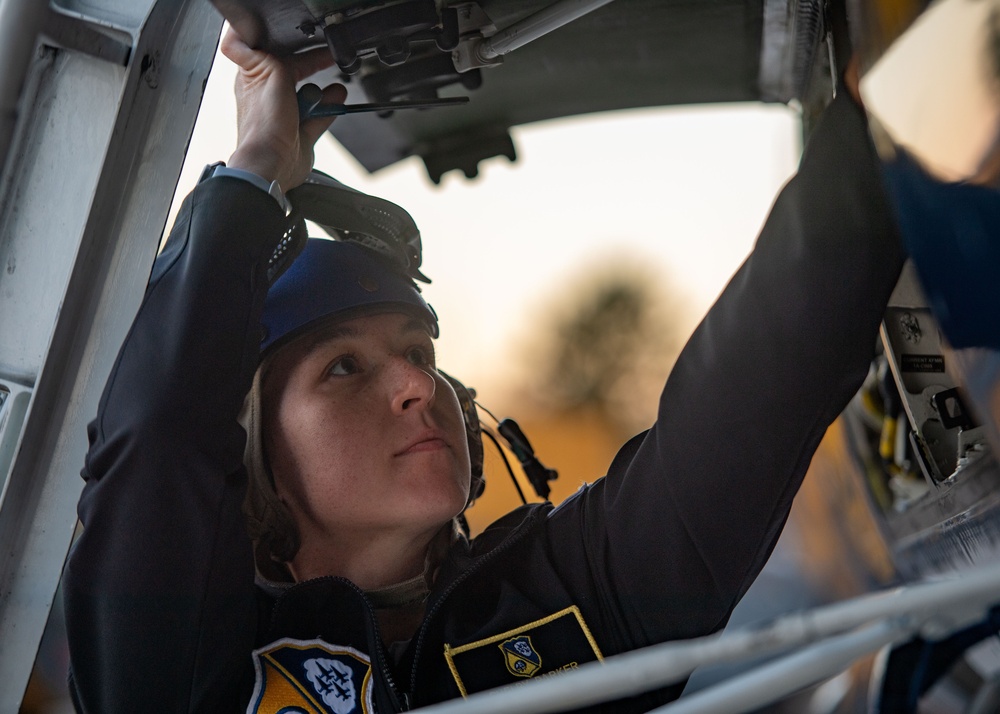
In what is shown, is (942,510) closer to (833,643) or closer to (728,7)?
(833,643)

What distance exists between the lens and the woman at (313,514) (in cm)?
112

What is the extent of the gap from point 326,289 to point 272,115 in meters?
0.22

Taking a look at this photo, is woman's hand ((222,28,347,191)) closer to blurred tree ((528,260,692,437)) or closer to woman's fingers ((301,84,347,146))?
woman's fingers ((301,84,347,146))

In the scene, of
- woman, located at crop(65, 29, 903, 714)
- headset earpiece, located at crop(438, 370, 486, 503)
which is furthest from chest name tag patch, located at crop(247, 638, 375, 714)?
headset earpiece, located at crop(438, 370, 486, 503)

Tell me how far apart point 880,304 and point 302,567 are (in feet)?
2.50

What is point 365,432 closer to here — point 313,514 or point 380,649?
point 313,514

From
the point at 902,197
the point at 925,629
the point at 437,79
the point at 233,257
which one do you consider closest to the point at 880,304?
the point at 902,197

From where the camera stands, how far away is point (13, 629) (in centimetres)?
129

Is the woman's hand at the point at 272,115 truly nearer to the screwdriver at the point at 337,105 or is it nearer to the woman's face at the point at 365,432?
the screwdriver at the point at 337,105

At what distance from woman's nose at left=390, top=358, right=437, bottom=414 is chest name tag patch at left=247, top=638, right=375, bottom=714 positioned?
31 centimetres

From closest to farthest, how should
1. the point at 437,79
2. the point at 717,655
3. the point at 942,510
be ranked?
1. the point at 717,655
2. the point at 437,79
3. the point at 942,510

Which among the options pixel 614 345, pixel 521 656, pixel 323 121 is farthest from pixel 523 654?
pixel 323 121

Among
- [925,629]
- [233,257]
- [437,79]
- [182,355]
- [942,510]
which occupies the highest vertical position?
[437,79]

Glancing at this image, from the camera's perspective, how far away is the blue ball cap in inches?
46.2
